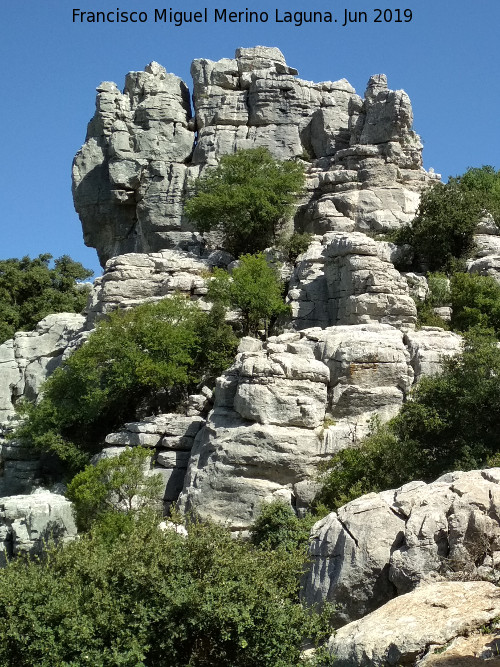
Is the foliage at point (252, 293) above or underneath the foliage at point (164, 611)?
above

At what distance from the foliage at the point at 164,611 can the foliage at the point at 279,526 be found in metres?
6.94

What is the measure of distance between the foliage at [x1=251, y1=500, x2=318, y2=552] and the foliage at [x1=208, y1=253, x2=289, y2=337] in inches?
436

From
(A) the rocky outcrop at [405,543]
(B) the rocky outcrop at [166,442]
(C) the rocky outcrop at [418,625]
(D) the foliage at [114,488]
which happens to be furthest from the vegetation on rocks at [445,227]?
(C) the rocky outcrop at [418,625]

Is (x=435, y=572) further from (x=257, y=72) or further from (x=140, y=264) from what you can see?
(x=257, y=72)

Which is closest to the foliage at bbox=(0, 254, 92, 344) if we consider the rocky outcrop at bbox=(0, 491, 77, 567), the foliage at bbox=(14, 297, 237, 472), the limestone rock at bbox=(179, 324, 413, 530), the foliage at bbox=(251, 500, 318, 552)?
the foliage at bbox=(14, 297, 237, 472)

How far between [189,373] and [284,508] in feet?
32.1

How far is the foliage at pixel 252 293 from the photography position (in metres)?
39.1

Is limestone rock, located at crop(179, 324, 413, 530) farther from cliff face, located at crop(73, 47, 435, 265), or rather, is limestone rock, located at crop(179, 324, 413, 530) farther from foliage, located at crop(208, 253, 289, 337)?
cliff face, located at crop(73, 47, 435, 265)

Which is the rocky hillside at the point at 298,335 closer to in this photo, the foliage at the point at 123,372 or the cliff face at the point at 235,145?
the cliff face at the point at 235,145

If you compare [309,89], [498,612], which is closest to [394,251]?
[309,89]

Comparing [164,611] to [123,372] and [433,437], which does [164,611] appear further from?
[123,372]

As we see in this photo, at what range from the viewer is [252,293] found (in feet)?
128

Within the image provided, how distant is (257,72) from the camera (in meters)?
55.8

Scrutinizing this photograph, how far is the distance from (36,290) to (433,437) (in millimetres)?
33443
